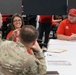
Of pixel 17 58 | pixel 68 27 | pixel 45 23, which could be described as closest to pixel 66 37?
pixel 68 27

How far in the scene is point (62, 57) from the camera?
3102 millimetres

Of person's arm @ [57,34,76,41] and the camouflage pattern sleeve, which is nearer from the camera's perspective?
the camouflage pattern sleeve

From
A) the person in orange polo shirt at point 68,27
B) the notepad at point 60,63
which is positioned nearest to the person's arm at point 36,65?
the notepad at point 60,63

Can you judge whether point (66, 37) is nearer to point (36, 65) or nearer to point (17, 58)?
point (36, 65)

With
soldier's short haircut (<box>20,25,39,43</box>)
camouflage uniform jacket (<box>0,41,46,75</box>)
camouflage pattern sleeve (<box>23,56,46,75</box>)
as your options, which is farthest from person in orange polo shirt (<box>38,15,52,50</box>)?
camouflage uniform jacket (<box>0,41,46,75</box>)

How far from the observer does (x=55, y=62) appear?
2.84 metres

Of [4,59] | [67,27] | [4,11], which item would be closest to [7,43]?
[4,59]

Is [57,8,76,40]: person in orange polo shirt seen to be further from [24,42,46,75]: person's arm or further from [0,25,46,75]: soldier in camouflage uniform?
[0,25,46,75]: soldier in camouflage uniform

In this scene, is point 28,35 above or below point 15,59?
above

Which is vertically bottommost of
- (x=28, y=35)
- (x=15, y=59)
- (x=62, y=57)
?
(x=62, y=57)

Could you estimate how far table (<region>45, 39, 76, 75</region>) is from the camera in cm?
255

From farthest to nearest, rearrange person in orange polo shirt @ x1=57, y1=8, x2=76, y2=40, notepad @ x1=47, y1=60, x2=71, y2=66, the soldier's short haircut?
person in orange polo shirt @ x1=57, y1=8, x2=76, y2=40
notepad @ x1=47, y1=60, x2=71, y2=66
the soldier's short haircut

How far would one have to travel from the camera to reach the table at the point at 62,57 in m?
2.55

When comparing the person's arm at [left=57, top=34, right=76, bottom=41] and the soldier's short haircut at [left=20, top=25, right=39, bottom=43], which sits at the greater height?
the soldier's short haircut at [left=20, top=25, right=39, bottom=43]
